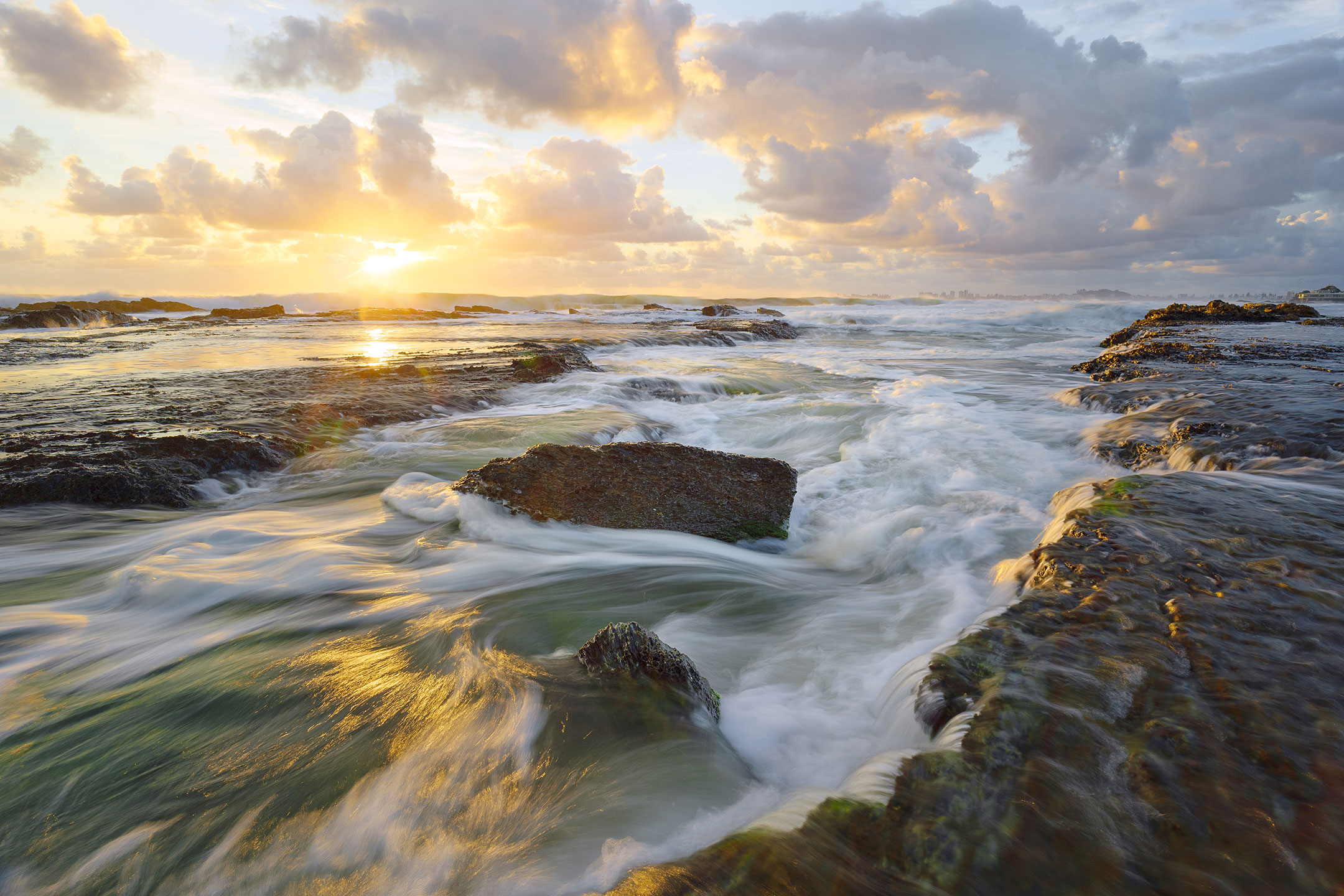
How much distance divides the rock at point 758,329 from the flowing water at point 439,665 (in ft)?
63.7

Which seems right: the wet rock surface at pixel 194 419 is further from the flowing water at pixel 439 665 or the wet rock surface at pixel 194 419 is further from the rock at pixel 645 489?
the rock at pixel 645 489

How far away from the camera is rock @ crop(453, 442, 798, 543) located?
201 inches

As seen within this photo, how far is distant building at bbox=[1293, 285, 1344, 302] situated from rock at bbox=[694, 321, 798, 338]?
42988 mm

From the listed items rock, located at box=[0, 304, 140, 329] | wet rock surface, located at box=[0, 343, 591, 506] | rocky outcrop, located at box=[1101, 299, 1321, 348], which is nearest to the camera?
wet rock surface, located at box=[0, 343, 591, 506]

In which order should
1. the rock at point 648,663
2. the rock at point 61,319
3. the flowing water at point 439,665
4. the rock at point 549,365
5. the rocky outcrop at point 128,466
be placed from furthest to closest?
the rock at point 61,319
the rock at point 549,365
the rocky outcrop at point 128,466
the rock at point 648,663
the flowing water at point 439,665

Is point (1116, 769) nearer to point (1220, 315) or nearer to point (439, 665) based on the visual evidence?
point (439, 665)

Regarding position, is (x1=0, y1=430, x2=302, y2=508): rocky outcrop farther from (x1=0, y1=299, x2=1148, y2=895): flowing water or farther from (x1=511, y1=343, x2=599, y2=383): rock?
(x1=511, y1=343, x2=599, y2=383): rock

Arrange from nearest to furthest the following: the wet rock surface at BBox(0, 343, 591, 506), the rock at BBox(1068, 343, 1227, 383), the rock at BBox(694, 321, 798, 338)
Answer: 1. the wet rock surface at BBox(0, 343, 591, 506)
2. the rock at BBox(1068, 343, 1227, 383)
3. the rock at BBox(694, 321, 798, 338)

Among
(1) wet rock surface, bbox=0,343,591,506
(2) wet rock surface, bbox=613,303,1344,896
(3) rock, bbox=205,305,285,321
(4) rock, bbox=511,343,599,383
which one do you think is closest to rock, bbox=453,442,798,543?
(2) wet rock surface, bbox=613,303,1344,896

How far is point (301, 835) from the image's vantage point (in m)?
2.15

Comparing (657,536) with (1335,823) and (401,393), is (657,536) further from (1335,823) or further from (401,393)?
(401,393)

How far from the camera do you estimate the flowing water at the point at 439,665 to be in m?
2.10

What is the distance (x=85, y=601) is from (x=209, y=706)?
6.87 ft

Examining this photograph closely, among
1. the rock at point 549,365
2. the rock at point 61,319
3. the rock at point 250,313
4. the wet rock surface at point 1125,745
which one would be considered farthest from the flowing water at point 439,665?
the rock at point 250,313
